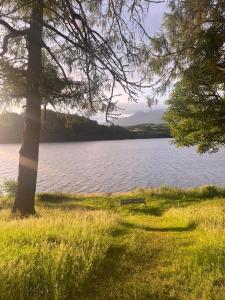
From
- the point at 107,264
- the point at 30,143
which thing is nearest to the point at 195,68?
the point at 30,143

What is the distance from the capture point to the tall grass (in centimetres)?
516

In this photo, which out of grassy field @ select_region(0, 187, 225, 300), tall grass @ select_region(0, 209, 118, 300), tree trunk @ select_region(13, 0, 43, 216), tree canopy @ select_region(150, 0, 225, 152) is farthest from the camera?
tree trunk @ select_region(13, 0, 43, 216)

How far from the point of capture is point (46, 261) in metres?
6.00

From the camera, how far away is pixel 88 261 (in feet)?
21.6

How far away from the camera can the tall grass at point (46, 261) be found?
16.9ft

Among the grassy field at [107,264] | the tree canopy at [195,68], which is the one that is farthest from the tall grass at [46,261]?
the tree canopy at [195,68]

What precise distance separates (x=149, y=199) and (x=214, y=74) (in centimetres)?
1083

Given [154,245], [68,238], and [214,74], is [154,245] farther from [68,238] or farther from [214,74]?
[214,74]

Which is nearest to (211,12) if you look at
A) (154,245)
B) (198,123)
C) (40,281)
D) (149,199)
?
(154,245)

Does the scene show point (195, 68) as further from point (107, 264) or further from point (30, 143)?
point (107, 264)

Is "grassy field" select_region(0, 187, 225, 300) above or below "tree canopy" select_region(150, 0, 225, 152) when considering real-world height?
below

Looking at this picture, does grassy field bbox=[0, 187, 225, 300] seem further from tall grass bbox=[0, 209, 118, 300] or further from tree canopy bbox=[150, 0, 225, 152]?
tree canopy bbox=[150, 0, 225, 152]

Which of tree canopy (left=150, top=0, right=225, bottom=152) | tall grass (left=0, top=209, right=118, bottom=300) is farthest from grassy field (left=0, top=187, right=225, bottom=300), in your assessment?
tree canopy (left=150, top=0, right=225, bottom=152)

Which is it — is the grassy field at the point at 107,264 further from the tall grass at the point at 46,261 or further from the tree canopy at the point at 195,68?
the tree canopy at the point at 195,68
